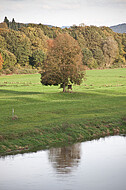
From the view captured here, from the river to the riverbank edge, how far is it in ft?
3.60

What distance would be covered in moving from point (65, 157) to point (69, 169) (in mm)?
2846

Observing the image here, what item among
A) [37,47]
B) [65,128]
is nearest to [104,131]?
[65,128]

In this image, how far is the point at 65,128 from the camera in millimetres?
31344

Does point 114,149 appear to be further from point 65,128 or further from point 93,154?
point 65,128

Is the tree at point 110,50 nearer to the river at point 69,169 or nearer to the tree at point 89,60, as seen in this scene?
the tree at point 89,60

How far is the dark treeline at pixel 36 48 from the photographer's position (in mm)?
136550

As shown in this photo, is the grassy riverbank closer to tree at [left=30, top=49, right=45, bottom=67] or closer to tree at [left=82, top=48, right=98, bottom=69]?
tree at [left=30, top=49, right=45, bottom=67]

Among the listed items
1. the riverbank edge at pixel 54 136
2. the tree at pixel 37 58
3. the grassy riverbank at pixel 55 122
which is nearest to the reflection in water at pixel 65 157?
the riverbank edge at pixel 54 136

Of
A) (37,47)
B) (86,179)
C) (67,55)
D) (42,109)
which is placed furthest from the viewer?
(37,47)

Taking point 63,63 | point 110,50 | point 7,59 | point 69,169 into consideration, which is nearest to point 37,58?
point 7,59

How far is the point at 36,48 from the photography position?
14762 cm

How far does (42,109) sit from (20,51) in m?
100

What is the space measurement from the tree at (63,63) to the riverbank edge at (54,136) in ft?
66.9

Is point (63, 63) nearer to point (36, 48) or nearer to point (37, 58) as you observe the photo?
point (37, 58)
